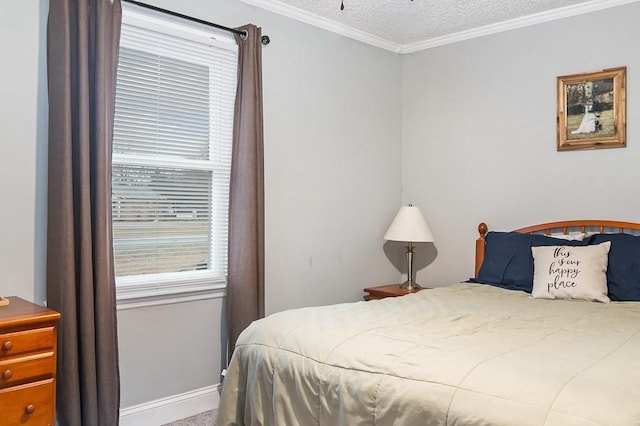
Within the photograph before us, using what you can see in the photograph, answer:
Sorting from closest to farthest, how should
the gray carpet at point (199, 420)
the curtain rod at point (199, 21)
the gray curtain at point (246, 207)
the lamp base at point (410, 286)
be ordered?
the curtain rod at point (199, 21) → the gray carpet at point (199, 420) → the gray curtain at point (246, 207) → the lamp base at point (410, 286)

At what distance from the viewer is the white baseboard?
2.83m

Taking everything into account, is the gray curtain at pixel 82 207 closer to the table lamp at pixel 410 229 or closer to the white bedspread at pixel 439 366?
the white bedspread at pixel 439 366

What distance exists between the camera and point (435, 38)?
4.15 metres

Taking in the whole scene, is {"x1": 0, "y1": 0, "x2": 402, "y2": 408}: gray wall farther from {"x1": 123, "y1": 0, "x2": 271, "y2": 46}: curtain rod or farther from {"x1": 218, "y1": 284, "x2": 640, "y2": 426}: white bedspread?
{"x1": 218, "y1": 284, "x2": 640, "y2": 426}: white bedspread

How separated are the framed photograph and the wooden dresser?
3.18m

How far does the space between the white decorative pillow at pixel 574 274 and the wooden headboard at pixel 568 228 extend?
34 cm

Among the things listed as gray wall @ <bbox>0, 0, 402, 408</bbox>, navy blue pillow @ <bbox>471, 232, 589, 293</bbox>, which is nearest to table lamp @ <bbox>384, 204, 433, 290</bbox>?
gray wall @ <bbox>0, 0, 402, 408</bbox>

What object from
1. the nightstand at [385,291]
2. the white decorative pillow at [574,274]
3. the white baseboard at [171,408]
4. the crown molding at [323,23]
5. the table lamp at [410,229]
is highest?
the crown molding at [323,23]

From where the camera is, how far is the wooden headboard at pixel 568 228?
128 inches

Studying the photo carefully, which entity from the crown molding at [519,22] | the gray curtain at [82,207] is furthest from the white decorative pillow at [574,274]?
the gray curtain at [82,207]

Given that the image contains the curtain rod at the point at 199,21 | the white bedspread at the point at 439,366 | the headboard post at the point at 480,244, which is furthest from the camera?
the headboard post at the point at 480,244

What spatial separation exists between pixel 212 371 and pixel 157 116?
4.98ft

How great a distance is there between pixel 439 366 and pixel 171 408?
1.91 meters

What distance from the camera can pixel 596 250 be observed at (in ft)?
9.68
